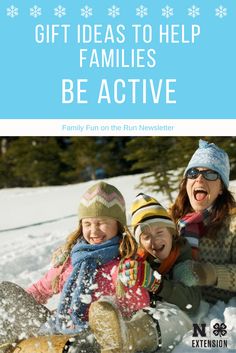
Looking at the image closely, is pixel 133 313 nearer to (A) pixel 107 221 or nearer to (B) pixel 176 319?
(B) pixel 176 319

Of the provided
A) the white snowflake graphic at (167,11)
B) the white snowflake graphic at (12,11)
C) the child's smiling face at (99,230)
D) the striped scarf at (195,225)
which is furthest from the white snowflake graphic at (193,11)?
the child's smiling face at (99,230)

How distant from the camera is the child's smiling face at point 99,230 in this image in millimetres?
2947

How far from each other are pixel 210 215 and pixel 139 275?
2.78 ft

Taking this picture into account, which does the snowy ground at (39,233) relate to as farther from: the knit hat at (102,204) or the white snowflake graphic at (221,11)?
the white snowflake graphic at (221,11)

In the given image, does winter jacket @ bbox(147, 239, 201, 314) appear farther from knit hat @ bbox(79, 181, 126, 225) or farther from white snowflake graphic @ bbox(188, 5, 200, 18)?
white snowflake graphic @ bbox(188, 5, 200, 18)

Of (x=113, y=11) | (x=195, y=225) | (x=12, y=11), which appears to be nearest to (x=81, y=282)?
(x=195, y=225)

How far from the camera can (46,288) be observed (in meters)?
3.17

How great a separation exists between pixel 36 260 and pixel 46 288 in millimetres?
2154

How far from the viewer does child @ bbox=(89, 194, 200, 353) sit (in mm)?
2465

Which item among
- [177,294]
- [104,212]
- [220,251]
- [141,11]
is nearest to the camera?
[177,294]

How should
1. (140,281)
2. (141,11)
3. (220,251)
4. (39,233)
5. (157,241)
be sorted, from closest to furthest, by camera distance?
1. (140,281)
2. (157,241)
3. (220,251)
4. (141,11)
5. (39,233)

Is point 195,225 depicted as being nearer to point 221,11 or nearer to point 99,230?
point 99,230

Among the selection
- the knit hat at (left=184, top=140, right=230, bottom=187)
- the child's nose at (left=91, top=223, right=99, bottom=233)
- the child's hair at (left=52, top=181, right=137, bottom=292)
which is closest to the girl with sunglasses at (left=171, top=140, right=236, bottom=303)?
the knit hat at (left=184, top=140, right=230, bottom=187)

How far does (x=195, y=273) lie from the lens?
2953mm
